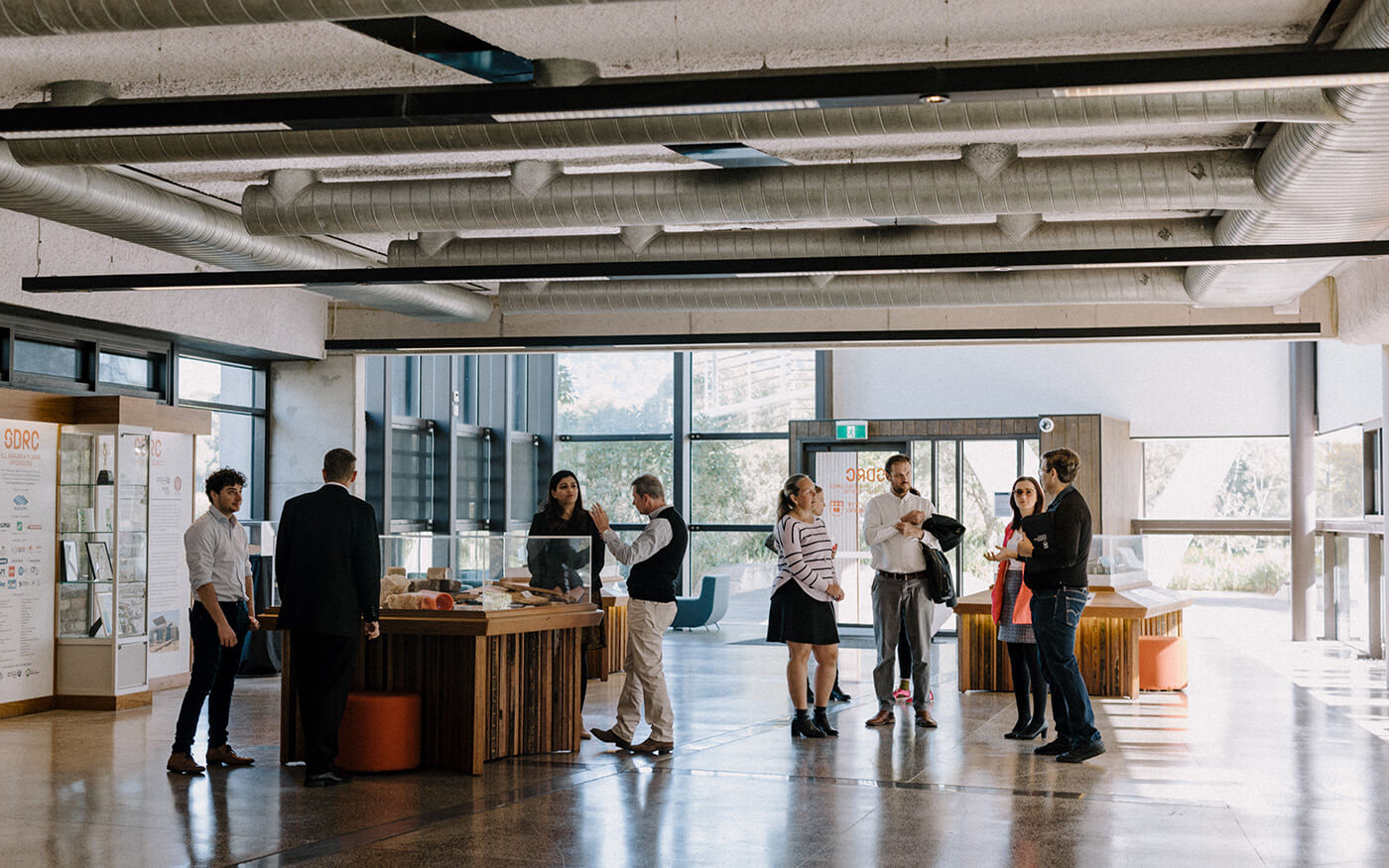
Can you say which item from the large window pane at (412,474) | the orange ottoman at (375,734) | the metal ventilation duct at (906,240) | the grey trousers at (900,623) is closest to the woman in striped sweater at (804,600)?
the grey trousers at (900,623)

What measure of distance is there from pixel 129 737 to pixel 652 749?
10.1 ft

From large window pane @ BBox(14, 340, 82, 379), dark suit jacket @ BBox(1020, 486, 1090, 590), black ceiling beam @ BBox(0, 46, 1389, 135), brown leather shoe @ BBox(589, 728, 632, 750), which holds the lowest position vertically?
brown leather shoe @ BBox(589, 728, 632, 750)

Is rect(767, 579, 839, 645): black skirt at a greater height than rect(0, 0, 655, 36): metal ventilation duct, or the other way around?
rect(0, 0, 655, 36): metal ventilation duct

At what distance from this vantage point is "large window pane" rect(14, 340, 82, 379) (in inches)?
375

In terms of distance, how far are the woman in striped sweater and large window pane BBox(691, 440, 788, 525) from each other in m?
9.07

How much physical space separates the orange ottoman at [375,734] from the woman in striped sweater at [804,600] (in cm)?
211

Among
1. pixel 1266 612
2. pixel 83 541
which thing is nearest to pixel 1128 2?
pixel 83 541

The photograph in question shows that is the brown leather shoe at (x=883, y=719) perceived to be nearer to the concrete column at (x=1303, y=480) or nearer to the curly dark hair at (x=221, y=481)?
the curly dark hair at (x=221, y=481)

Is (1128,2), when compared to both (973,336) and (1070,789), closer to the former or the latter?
(1070,789)

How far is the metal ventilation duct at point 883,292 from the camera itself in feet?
32.5

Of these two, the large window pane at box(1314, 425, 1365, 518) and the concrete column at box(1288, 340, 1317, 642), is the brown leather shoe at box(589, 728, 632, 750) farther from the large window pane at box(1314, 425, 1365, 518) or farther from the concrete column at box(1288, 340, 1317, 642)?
the concrete column at box(1288, 340, 1317, 642)

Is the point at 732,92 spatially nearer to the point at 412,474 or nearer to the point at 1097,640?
the point at 1097,640

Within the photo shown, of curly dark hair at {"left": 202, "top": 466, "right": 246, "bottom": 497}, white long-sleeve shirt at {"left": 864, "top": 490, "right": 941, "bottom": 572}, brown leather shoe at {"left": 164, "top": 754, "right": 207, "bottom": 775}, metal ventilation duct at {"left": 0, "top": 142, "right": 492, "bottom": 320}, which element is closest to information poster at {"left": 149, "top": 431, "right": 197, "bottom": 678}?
metal ventilation duct at {"left": 0, "top": 142, "right": 492, "bottom": 320}

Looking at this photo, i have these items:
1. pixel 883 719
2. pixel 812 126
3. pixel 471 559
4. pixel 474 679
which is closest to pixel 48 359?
pixel 471 559
